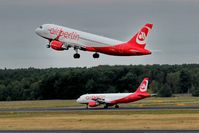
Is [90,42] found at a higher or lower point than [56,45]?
higher

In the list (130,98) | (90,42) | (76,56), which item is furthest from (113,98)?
(76,56)

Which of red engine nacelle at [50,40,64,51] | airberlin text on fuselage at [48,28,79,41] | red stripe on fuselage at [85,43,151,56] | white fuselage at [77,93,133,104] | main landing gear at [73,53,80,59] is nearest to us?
main landing gear at [73,53,80,59]

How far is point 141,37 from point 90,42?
354 inches

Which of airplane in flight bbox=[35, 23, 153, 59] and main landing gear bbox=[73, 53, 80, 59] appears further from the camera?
airplane in flight bbox=[35, 23, 153, 59]

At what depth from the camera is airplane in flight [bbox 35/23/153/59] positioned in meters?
96.5

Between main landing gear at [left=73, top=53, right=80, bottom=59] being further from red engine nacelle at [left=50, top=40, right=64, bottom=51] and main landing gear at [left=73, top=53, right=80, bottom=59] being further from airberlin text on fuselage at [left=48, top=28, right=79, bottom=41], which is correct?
airberlin text on fuselage at [left=48, top=28, right=79, bottom=41]

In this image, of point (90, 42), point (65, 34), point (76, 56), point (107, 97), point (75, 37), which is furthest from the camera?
point (107, 97)

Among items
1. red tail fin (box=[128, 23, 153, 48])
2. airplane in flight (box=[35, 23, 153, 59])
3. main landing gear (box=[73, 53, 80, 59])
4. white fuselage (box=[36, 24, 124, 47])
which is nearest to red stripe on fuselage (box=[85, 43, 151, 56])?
airplane in flight (box=[35, 23, 153, 59])

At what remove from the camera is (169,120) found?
304ft

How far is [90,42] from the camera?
9944 cm

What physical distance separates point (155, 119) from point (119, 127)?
14.4m

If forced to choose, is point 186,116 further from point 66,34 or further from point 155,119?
point 66,34

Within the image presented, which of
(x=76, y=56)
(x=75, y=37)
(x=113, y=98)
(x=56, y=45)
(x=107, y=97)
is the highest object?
(x=75, y=37)

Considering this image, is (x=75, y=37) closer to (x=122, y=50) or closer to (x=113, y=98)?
(x=122, y=50)
